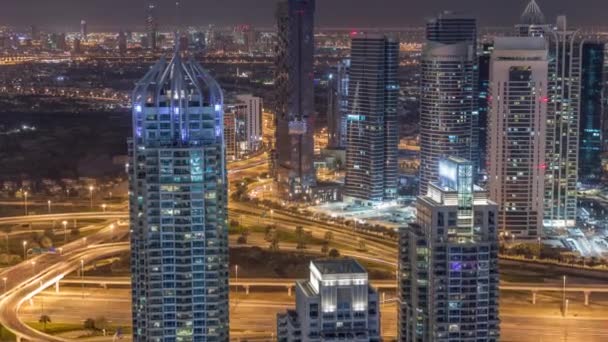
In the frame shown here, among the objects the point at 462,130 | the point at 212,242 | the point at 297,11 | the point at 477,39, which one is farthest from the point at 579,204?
the point at 212,242

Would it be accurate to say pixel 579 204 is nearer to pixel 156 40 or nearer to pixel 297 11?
pixel 297 11

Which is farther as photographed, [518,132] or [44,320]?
[518,132]

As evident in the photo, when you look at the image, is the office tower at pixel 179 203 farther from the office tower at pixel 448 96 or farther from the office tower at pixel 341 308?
the office tower at pixel 448 96

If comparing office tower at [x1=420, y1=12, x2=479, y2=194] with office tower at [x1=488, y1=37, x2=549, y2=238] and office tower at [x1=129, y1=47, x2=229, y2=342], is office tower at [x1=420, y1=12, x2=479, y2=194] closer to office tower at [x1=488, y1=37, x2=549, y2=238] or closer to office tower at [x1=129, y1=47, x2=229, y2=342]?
office tower at [x1=488, y1=37, x2=549, y2=238]

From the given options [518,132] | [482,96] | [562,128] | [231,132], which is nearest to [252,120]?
[231,132]

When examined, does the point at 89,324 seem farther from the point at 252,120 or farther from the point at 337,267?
the point at 252,120

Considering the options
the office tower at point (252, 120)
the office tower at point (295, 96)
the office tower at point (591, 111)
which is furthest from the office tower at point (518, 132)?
the office tower at point (252, 120)
